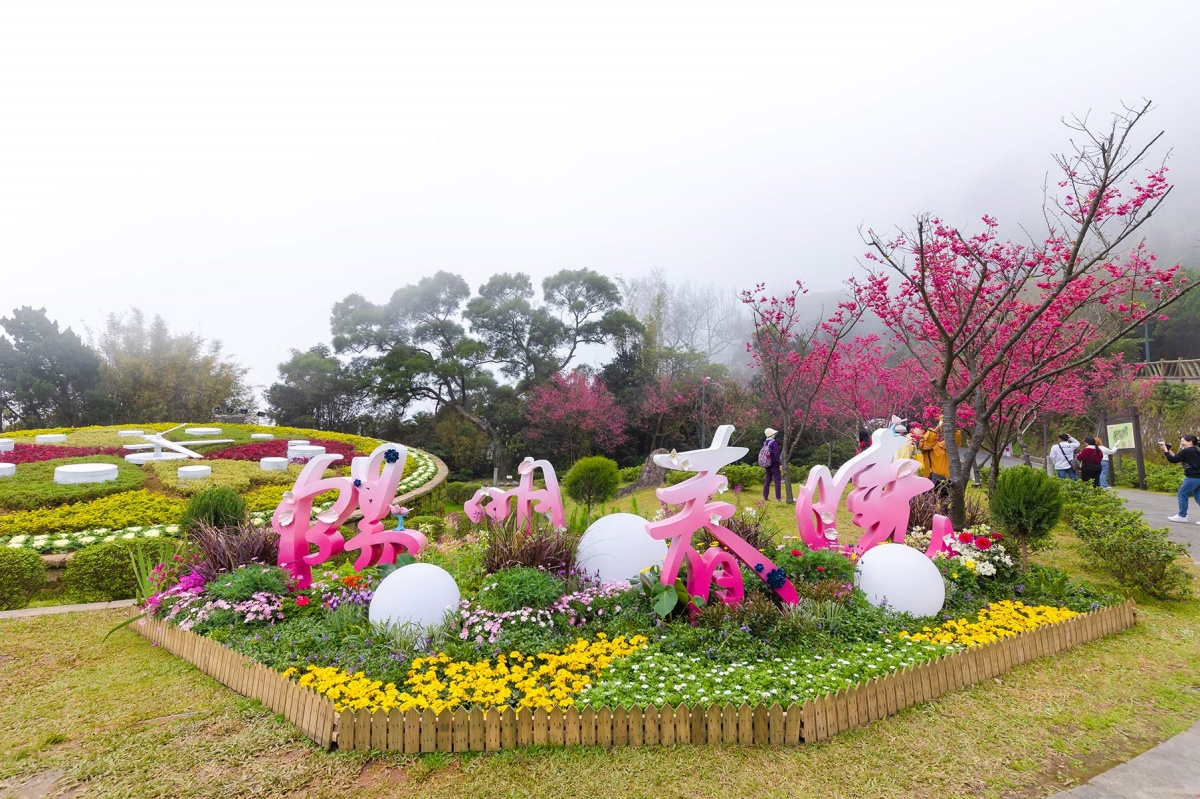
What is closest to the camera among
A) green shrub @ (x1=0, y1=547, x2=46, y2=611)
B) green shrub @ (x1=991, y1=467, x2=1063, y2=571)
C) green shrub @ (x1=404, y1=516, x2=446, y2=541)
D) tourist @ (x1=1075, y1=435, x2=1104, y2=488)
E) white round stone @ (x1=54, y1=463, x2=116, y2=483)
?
green shrub @ (x1=0, y1=547, x2=46, y2=611)

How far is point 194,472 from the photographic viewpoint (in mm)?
9742

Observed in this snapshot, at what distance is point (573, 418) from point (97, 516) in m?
15.5

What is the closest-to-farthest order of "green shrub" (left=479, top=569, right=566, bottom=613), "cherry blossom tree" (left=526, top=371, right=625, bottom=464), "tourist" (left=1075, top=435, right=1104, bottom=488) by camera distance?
"green shrub" (left=479, top=569, right=566, bottom=613) < "tourist" (left=1075, top=435, right=1104, bottom=488) < "cherry blossom tree" (left=526, top=371, right=625, bottom=464)

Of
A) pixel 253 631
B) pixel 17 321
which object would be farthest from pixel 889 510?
pixel 17 321

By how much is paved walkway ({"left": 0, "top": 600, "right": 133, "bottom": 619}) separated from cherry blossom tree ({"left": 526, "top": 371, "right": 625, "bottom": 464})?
1628cm

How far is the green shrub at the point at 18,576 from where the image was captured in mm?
6312

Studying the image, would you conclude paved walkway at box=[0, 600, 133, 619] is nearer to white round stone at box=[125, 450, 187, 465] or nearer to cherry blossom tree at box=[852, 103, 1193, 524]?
white round stone at box=[125, 450, 187, 465]

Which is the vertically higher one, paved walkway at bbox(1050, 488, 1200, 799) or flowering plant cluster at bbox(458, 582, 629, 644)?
flowering plant cluster at bbox(458, 582, 629, 644)

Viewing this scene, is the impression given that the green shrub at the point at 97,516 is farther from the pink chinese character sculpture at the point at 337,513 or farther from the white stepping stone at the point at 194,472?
the pink chinese character sculpture at the point at 337,513

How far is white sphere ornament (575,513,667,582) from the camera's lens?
5.92 metres

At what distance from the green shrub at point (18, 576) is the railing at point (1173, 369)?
1198 inches

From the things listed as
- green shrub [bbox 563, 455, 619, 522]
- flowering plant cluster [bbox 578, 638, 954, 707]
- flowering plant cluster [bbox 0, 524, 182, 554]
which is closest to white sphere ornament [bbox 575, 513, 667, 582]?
flowering plant cluster [bbox 578, 638, 954, 707]

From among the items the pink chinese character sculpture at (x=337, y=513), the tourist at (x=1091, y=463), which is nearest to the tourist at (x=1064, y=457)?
the tourist at (x=1091, y=463)

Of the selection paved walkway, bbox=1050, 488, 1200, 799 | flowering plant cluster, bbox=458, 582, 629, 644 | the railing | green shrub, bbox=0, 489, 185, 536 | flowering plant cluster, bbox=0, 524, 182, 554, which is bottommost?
paved walkway, bbox=1050, 488, 1200, 799
